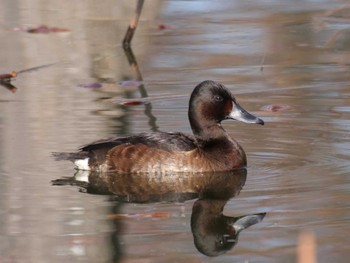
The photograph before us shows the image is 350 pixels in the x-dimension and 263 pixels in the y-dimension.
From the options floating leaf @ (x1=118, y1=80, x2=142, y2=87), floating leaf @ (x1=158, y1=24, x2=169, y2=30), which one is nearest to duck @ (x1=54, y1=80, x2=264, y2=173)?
floating leaf @ (x1=118, y1=80, x2=142, y2=87)

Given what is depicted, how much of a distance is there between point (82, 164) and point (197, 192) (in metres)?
1.03

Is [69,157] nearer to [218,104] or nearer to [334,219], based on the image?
[218,104]

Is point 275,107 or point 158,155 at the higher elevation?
point 158,155

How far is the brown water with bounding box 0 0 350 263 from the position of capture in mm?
6543

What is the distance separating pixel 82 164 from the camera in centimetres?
852

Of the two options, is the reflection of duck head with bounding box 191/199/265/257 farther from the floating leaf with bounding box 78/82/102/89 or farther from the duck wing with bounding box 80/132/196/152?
the floating leaf with bounding box 78/82/102/89

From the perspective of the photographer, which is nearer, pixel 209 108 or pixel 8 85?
pixel 209 108

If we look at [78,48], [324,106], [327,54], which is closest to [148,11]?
[78,48]

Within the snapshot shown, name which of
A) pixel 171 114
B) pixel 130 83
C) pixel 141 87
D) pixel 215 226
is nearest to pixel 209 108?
pixel 171 114

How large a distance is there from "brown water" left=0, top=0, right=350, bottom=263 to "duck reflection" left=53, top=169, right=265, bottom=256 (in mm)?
72

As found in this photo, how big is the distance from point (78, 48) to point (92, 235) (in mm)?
7228

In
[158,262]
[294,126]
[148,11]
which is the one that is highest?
[158,262]

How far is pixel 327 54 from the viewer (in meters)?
13.0

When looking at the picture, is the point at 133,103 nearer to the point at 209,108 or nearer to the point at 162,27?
the point at 209,108
